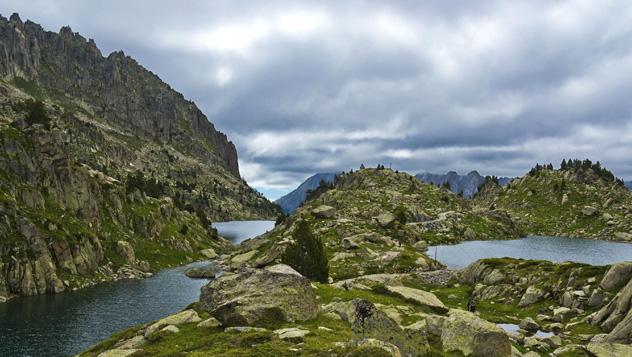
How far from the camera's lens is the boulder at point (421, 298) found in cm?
4816

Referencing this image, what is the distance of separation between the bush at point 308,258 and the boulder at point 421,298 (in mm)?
24576

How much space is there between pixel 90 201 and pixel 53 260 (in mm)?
34308

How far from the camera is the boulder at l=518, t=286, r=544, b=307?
58656 millimetres

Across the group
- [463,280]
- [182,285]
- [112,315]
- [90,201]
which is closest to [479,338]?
[463,280]

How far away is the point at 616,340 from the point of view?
1497 inches

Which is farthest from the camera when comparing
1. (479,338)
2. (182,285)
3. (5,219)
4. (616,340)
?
(182,285)

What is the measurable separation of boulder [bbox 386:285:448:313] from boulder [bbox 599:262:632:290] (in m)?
20.0

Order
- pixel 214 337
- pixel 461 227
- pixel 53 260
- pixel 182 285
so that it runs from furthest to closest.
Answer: pixel 461 227
pixel 182 285
pixel 53 260
pixel 214 337

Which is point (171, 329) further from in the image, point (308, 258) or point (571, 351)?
point (308, 258)

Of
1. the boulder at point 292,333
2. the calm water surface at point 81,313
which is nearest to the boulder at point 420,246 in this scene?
the calm water surface at point 81,313

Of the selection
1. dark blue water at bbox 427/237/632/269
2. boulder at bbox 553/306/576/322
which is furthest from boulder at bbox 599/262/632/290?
dark blue water at bbox 427/237/632/269

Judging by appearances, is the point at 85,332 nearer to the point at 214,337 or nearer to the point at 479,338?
the point at 214,337

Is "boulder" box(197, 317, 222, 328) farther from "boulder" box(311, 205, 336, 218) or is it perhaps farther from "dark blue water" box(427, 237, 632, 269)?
"boulder" box(311, 205, 336, 218)

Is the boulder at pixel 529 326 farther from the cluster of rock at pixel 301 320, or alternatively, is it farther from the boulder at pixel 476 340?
the boulder at pixel 476 340
